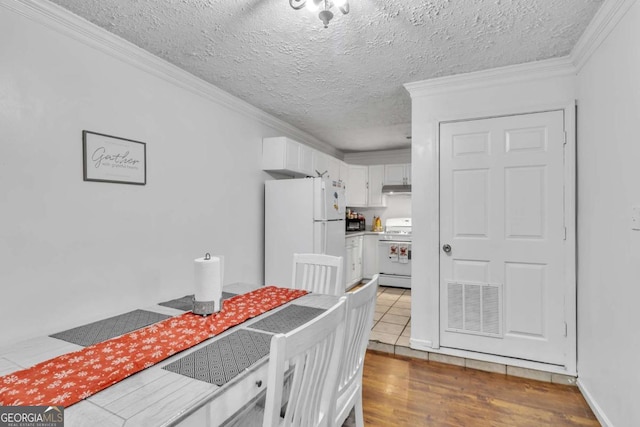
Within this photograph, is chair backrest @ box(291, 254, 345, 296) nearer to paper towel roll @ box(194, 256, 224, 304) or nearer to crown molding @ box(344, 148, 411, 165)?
paper towel roll @ box(194, 256, 224, 304)

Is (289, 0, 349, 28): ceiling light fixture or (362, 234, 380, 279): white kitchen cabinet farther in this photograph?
Result: (362, 234, 380, 279): white kitchen cabinet

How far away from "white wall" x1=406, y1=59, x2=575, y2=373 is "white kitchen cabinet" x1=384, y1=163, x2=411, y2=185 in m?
2.67

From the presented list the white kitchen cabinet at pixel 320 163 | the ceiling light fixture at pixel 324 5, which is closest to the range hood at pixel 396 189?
the white kitchen cabinet at pixel 320 163

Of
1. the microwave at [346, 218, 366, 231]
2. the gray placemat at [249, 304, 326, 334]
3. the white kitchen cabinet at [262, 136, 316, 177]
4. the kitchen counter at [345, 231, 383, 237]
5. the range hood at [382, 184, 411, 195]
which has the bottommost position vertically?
the gray placemat at [249, 304, 326, 334]

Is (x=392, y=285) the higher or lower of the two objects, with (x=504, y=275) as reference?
lower

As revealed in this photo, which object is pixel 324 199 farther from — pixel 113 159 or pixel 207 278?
pixel 207 278

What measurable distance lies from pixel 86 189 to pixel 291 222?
1958mm

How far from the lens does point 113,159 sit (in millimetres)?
2162

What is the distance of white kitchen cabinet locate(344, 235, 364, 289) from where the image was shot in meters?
4.82

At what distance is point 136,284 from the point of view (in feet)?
7.59

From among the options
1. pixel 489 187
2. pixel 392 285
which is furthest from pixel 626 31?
pixel 392 285

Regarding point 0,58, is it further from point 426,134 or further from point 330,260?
point 426,134

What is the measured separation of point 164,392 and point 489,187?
260 centimetres

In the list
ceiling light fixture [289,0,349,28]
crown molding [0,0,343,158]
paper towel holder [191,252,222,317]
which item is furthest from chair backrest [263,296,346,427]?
crown molding [0,0,343,158]
